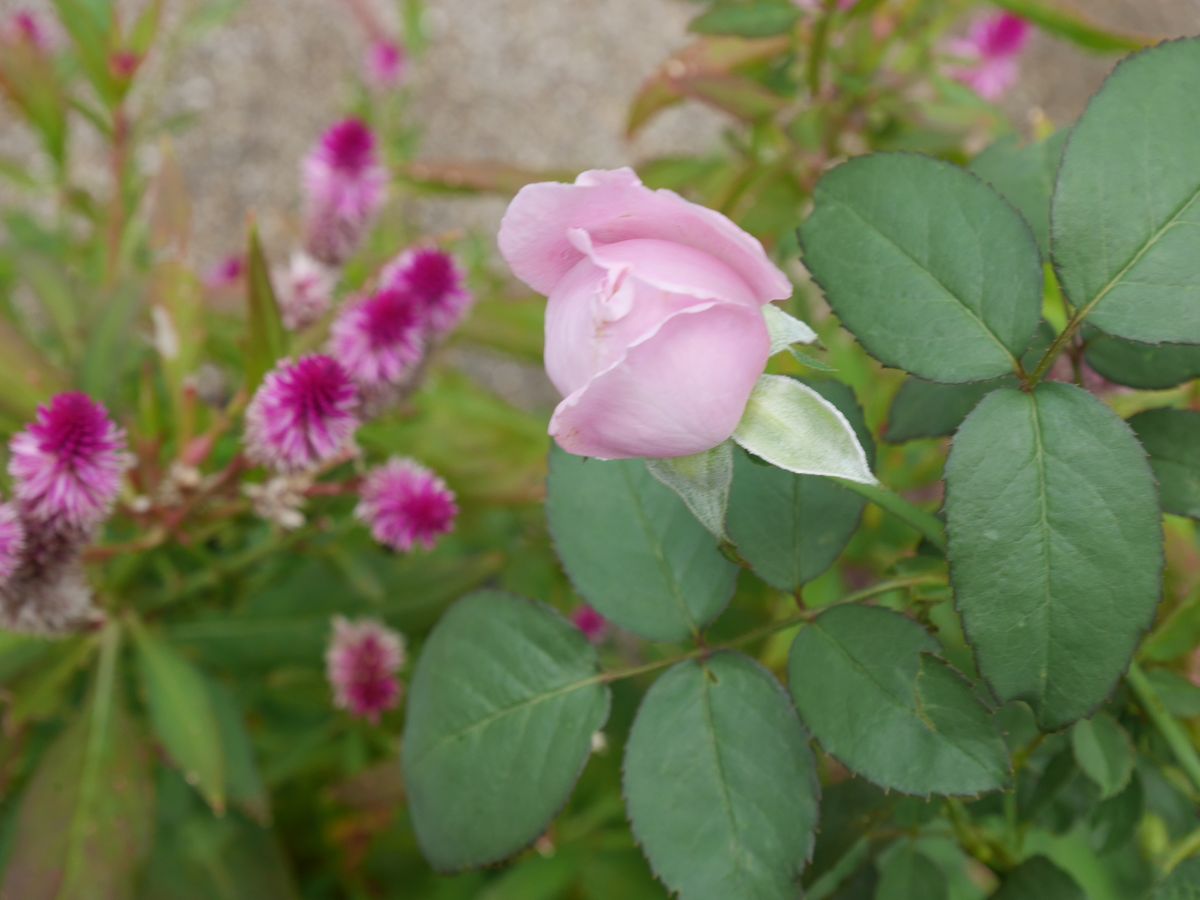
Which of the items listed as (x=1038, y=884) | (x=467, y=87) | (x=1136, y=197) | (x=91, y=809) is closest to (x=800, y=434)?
(x=1136, y=197)

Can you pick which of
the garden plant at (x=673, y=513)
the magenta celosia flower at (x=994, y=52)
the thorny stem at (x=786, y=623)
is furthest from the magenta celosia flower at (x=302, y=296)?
the magenta celosia flower at (x=994, y=52)

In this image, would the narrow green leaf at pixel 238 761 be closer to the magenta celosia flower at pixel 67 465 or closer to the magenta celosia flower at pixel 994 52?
the magenta celosia flower at pixel 67 465

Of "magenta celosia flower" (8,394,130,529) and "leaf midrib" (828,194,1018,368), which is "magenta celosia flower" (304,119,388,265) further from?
"leaf midrib" (828,194,1018,368)

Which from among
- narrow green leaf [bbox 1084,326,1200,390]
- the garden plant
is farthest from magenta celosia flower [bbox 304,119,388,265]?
narrow green leaf [bbox 1084,326,1200,390]

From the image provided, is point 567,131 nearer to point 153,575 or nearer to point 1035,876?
point 153,575

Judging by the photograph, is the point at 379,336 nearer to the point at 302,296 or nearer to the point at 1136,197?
the point at 302,296

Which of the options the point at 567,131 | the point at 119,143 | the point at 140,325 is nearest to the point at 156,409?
the point at 140,325
